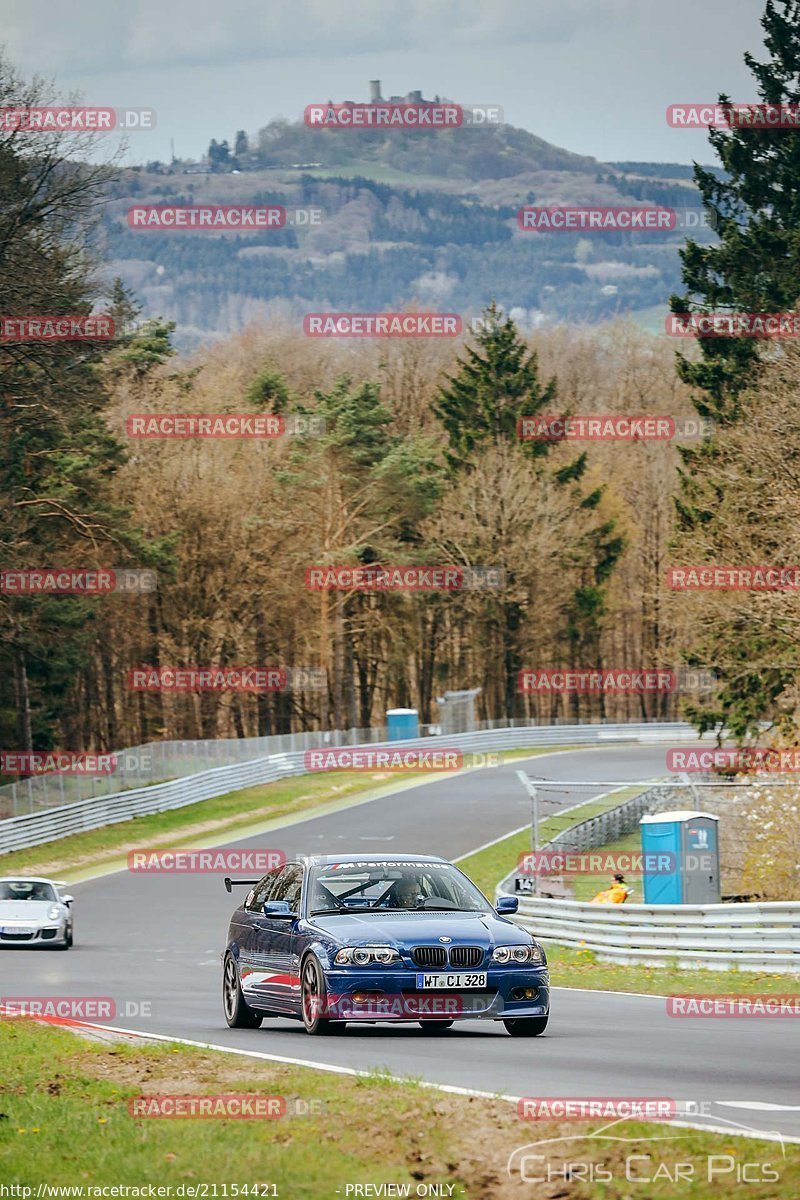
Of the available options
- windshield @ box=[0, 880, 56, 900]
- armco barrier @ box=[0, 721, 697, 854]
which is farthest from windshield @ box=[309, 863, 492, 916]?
armco barrier @ box=[0, 721, 697, 854]

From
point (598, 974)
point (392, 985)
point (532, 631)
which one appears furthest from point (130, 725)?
point (392, 985)

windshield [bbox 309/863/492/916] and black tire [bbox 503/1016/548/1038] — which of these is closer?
black tire [bbox 503/1016/548/1038]

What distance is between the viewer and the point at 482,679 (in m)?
95.6

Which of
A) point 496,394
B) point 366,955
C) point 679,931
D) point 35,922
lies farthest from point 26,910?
point 496,394

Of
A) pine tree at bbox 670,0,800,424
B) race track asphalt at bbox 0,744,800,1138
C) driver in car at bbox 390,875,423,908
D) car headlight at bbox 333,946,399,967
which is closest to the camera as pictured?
race track asphalt at bbox 0,744,800,1138

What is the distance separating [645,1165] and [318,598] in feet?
229
